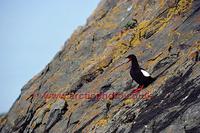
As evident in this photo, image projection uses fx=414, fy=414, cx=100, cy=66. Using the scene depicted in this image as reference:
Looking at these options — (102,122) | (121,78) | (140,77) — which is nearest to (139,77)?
(140,77)

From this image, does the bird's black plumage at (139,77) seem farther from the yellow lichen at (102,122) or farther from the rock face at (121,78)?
the yellow lichen at (102,122)

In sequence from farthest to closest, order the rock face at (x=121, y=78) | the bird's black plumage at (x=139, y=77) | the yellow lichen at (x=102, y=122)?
the bird's black plumage at (x=139, y=77)
the yellow lichen at (x=102, y=122)
the rock face at (x=121, y=78)

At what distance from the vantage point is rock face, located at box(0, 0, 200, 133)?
15594mm

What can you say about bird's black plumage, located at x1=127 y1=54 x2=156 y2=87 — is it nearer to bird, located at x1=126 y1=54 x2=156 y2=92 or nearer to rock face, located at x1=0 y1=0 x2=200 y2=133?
bird, located at x1=126 y1=54 x2=156 y2=92

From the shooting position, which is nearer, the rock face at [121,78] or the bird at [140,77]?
the rock face at [121,78]

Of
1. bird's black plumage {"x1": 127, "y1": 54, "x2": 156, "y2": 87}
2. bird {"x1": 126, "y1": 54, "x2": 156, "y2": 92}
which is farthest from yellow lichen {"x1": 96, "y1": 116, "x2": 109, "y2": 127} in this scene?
bird's black plumage {"x1": 127, "y1": 54, "x2": 156, "y2": 87}

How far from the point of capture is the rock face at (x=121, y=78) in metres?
15.6

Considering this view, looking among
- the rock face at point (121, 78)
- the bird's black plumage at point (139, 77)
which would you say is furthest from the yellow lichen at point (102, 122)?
the bird's black plumage at point (139, 77)

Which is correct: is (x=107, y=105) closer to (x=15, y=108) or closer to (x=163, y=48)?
(x=163, y=48)

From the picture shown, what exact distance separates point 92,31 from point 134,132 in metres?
17.3

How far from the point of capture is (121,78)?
Answer: 22.6 m

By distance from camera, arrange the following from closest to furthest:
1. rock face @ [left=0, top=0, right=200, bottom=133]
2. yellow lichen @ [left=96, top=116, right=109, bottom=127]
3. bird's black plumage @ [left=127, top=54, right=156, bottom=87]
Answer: rock face @ [left=0, top=0, right=200, bottom=133]
yellow lichen @ [left=96, top=116, right=109, bottom=127]
bird's black plumage @ [left=127, top=54, right=156, bottom=87]

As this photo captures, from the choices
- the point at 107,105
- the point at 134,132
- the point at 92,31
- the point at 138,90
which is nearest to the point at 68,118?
the point at 107,105

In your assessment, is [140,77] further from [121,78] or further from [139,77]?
[121,78]
